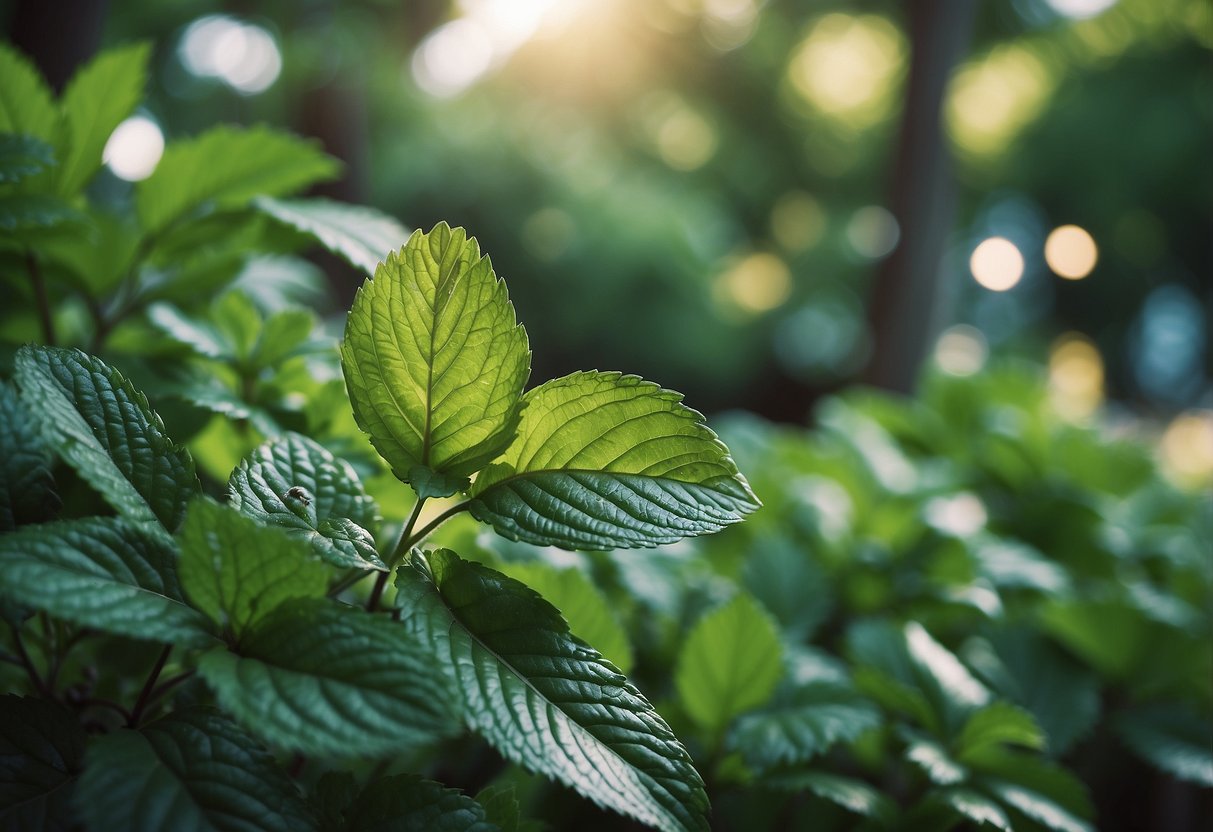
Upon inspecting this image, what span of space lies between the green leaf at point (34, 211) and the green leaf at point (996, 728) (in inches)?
30.1

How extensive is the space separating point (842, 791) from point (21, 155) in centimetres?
71

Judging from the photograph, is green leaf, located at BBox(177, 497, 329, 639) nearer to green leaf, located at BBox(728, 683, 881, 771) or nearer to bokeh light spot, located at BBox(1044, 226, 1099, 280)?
green leaf, located at BBox(728, 683, 881, 771)

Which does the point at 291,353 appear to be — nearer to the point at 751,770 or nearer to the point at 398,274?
the point at 398,274

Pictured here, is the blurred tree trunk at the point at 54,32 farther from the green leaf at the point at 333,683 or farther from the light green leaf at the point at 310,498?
the green leaf at the point at 333,683

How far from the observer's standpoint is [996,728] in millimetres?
671

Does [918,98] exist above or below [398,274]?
above

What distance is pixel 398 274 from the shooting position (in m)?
0.45

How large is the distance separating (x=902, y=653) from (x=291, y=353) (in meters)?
0.62

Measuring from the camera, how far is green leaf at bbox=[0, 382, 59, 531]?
485 mm

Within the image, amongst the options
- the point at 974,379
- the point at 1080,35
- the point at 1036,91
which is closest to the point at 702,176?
the point at 1036,91

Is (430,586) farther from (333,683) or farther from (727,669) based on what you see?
(727,669)

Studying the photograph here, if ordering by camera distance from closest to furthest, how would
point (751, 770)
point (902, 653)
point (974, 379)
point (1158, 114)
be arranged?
point (751, 770), point (902, 653), point (974, 379), point (1158, 114)

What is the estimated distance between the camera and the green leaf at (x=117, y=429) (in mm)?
426

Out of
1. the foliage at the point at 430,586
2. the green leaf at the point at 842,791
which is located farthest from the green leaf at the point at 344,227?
the green leaf at the point at 842,791
